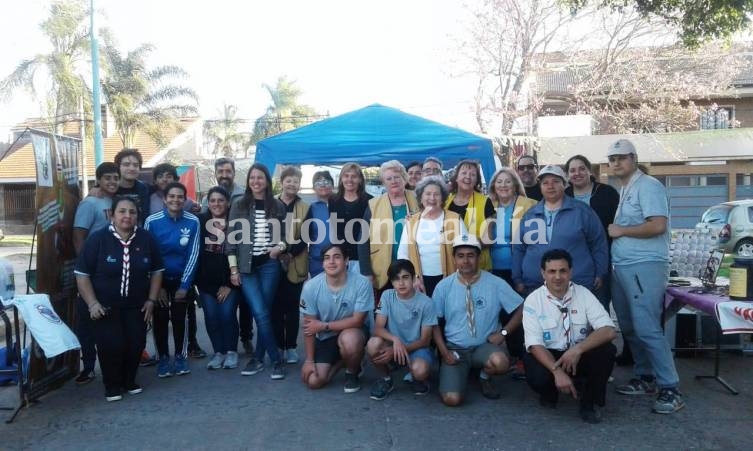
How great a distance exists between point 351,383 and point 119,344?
1.73 meters

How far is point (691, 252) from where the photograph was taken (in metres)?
5.34

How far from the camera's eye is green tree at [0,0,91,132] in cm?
2159

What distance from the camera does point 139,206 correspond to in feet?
17.3

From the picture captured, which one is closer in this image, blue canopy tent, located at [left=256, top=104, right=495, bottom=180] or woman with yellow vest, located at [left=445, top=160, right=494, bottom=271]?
woman with yellow vest, located at [left=445, top=160, right=494, bottom=271]

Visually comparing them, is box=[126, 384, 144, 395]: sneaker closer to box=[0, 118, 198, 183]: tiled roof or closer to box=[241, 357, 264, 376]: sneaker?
box=[241, 357, 264, 376]: sneaker

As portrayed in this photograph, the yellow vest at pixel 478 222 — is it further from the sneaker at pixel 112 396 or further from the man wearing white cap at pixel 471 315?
the sneaker at pixel 112 396

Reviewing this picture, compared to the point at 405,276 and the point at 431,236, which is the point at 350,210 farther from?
the point at 405,276

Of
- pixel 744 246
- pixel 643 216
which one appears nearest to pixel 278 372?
pixel 643 216

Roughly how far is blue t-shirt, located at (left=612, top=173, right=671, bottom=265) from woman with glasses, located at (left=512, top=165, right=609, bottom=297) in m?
0.17

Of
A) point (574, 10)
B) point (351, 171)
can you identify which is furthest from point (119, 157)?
point (574, 10)

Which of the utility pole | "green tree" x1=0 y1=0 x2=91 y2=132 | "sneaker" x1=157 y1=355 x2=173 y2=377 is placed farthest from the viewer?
"green tree" x1=0 y1=0 x2=91 y2=132

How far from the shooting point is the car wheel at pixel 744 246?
15023 mm

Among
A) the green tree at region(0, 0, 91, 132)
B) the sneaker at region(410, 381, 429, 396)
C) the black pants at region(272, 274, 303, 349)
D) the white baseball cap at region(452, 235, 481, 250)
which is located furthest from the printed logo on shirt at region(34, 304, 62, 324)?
the green tree at region(0, 0, 91, 132)

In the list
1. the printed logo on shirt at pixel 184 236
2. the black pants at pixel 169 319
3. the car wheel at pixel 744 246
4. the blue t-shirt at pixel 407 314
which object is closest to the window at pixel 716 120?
the car wheel at pixel 744 246
